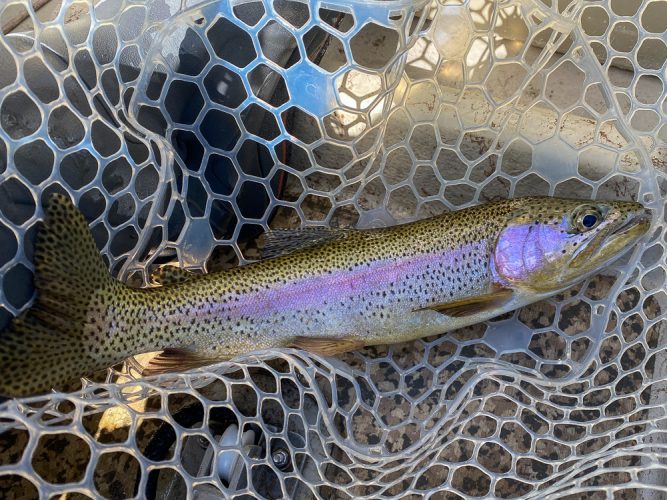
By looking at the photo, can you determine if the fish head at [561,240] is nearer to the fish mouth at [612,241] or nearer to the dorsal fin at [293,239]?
the fish mouth at [612,241]

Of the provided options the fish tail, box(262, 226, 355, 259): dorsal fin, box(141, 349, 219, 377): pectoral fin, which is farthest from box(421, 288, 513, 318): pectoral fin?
the fish tail

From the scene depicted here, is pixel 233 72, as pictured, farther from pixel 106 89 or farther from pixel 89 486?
pixel 89 486

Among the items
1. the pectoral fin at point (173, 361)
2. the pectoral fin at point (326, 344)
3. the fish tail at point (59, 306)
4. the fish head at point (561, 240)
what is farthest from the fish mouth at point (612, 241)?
the fish tail at point (59, 306)

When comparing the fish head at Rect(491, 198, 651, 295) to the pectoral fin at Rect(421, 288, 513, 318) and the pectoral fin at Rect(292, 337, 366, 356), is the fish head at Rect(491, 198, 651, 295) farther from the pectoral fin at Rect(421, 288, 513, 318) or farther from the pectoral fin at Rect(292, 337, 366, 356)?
the pectoral fin at Rect(292, 337, 366, 356)

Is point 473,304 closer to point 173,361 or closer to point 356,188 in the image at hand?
point 356,188

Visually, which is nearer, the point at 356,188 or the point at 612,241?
the point at 612,241

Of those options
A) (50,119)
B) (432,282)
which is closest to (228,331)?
(432,282)

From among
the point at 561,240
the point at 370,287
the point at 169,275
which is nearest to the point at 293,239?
the point at 370,287
